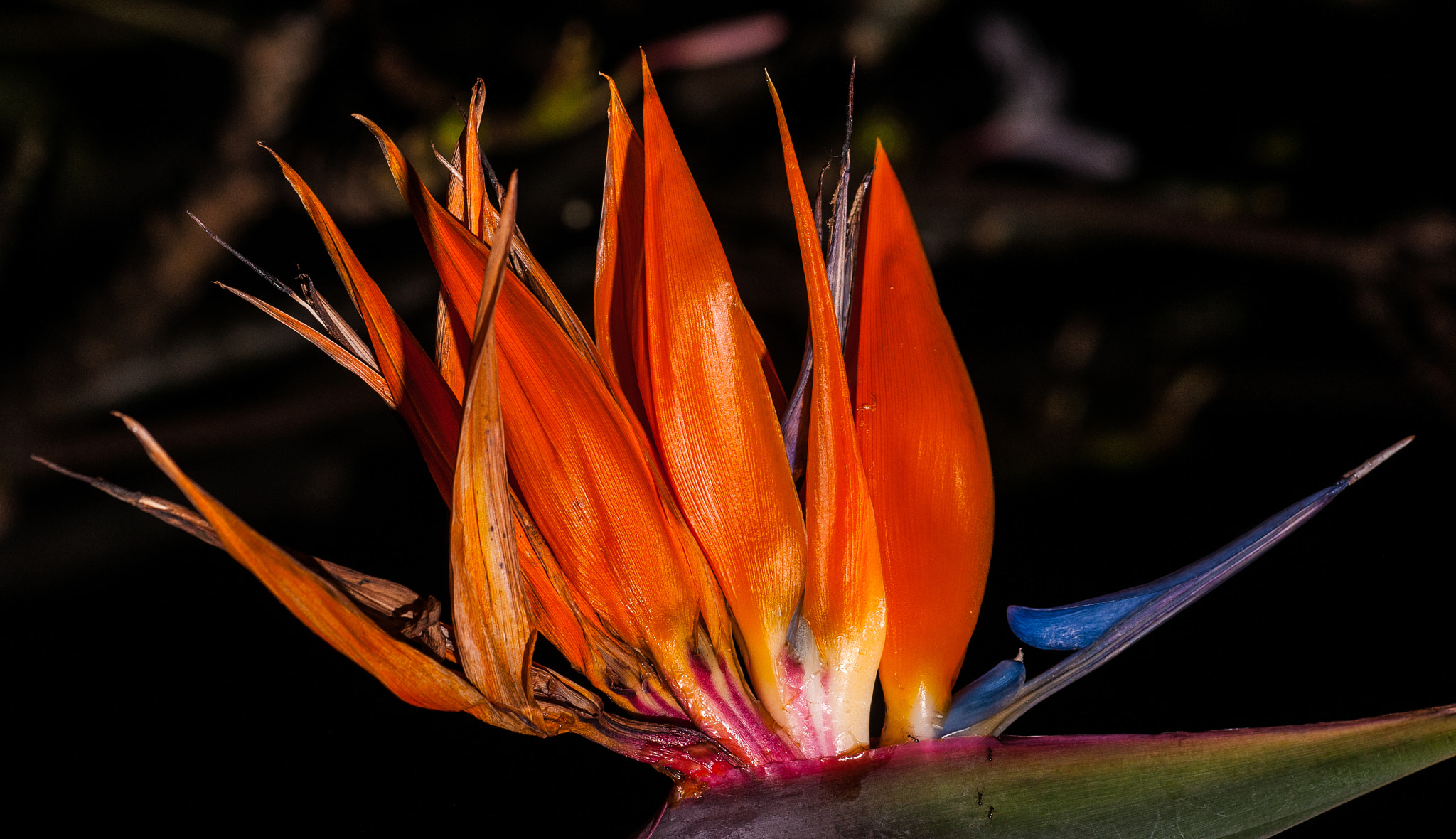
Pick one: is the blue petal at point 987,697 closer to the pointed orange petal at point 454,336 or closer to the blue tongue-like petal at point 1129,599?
the blue tongue-like petal at point 1129,599

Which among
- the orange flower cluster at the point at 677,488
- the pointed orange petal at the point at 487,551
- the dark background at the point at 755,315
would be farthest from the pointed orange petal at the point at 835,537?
the dark background at the point at 755,315

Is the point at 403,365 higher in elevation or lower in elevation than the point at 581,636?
higher

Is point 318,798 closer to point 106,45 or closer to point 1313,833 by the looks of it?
point 1313,833

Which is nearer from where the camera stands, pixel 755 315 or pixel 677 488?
pixel 677 488

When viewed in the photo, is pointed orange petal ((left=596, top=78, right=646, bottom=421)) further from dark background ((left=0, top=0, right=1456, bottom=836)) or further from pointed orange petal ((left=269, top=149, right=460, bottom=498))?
dark background ((left=0, top=0, right=1456, bottom=836))

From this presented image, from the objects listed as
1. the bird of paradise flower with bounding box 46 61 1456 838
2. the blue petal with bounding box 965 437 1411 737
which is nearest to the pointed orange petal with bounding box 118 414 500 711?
the bird of paradise flower with bounding box 46 61 1456 838

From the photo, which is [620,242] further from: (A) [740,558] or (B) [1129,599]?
(B) [1129,599]

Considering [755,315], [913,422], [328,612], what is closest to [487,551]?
[328,612]
